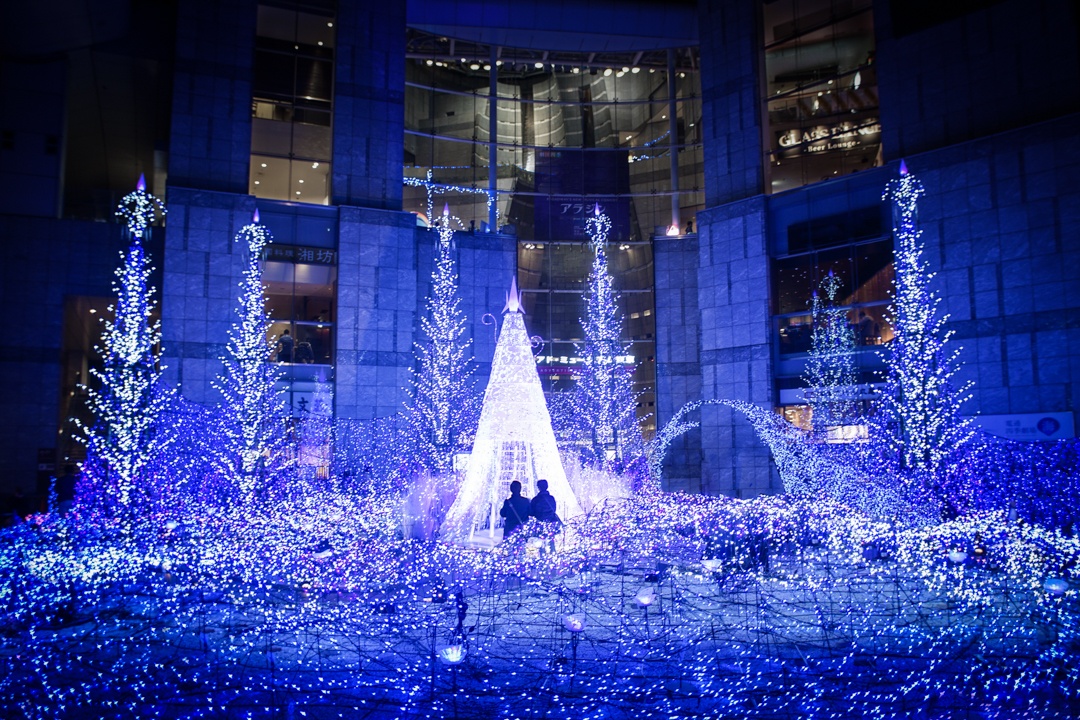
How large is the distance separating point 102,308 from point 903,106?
25.1 meters

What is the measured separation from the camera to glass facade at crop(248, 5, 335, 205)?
25.5 meters

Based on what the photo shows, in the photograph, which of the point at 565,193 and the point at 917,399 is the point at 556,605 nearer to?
the point at 917,399

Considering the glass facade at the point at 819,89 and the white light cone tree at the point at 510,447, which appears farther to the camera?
the glass facade at the point at 819,89

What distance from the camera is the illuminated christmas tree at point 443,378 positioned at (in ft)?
82.6

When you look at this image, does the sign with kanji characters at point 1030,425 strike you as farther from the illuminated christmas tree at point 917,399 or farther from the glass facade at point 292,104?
the glass facade at point 292,104

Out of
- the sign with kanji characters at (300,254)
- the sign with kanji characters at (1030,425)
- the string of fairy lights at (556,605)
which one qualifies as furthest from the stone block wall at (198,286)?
the sign with kanji characters at (1030,425)

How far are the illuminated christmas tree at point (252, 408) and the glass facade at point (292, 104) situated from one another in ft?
11.1

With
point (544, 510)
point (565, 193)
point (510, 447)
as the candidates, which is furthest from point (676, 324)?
point (544, 510)

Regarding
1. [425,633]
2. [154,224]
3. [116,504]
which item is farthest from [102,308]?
[425,633]

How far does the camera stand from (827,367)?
24.8 metres

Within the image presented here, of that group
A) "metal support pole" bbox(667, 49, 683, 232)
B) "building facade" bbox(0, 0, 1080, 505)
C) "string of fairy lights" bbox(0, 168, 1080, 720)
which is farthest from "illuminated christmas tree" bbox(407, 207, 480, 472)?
"metal support pole" bbox(667, 49, 683, 232)

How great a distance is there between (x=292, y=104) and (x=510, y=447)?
18.0 meters

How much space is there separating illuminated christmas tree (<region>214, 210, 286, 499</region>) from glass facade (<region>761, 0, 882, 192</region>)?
1659 centimetres

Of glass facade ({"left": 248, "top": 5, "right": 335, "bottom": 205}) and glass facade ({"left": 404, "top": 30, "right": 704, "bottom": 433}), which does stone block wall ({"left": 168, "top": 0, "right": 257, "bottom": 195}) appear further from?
glass facade ({"left": 404, "top": 30, "right": 704, "bottom": 433})
